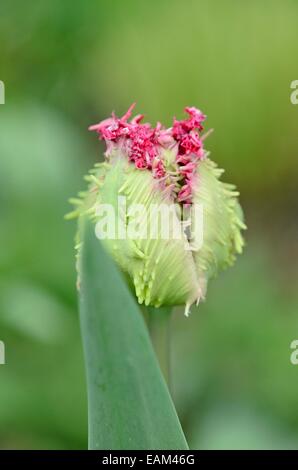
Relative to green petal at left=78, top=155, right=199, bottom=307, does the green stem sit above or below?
below

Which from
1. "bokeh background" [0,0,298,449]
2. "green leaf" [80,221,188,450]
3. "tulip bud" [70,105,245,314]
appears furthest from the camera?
"bokeh background" [0,0,298,449]

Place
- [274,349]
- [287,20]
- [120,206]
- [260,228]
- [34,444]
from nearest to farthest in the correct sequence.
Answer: [120,206] → [34,444] → [274,349] → [260,228] → [287,20]

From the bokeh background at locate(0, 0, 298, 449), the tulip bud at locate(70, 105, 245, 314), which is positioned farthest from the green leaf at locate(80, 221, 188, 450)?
the bokeh background at locate(0, 0, 298, 449)

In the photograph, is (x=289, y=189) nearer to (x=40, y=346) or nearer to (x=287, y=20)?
(x=287, y=20)

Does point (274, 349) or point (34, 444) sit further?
point (274, 349)

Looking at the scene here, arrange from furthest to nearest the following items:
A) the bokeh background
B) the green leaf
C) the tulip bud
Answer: the bokeh background
the tulip bud
the green leaf

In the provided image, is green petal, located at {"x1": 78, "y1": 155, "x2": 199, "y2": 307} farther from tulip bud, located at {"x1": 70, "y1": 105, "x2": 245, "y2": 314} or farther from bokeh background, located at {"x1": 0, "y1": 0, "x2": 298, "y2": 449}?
bokeh background, located at {"x1": 0, "y1": 0, "x2": 298, "y2": 449}
